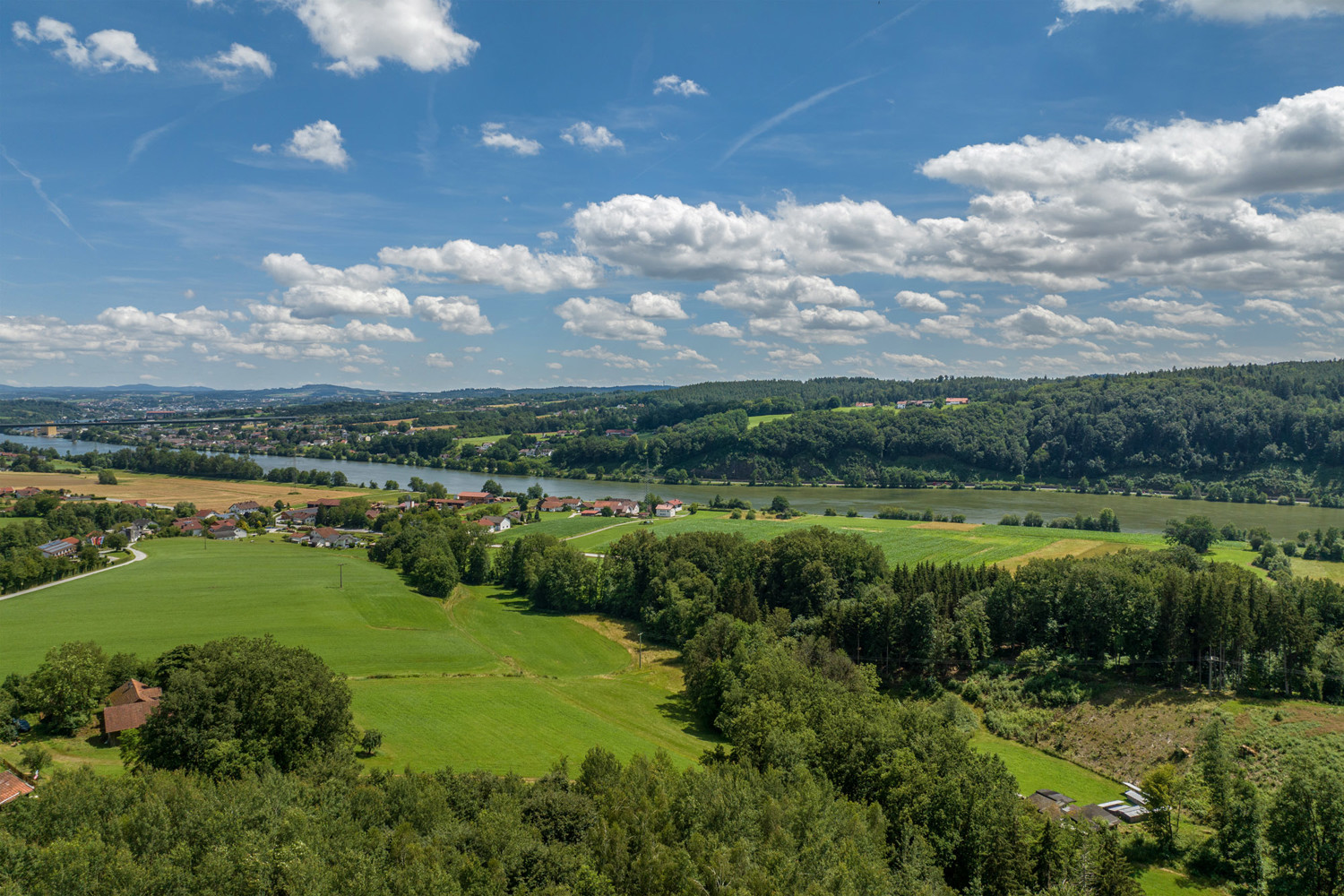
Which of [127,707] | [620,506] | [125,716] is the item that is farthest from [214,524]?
[125,716]

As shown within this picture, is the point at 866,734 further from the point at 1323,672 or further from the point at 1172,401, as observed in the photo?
the point at 1172,401

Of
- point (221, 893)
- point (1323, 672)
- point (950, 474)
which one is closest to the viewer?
point (221, 893)

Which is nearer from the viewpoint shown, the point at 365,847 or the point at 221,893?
the point at 221,893

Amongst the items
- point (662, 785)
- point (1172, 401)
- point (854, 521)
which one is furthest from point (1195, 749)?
point (1172, 401)

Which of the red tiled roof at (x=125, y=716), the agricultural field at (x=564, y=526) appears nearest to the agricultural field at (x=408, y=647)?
the red tiled roof at (x=125, y=716)

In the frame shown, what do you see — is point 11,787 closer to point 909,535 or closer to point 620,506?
point 909,535

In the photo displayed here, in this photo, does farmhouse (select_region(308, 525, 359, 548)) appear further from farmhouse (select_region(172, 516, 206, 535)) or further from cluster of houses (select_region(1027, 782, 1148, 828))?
cluster of houses (select_region(1027, 782, 1148, 828))
